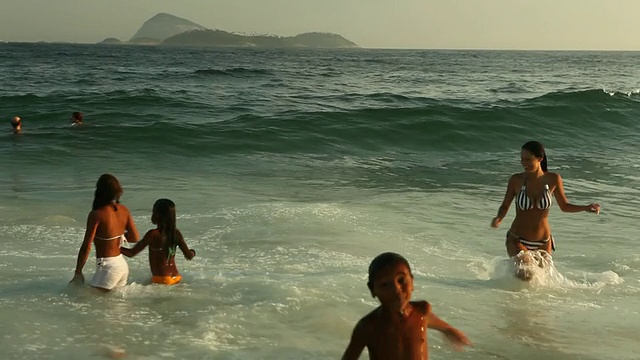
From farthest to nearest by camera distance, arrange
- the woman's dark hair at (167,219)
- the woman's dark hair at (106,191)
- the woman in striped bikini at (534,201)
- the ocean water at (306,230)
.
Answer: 1. the woman in striped bikini at (534,201)
2. the woman's dark hair at (167,219)
3. the woman's dark hair at (106,191)
4. the ocean water at (306,230)

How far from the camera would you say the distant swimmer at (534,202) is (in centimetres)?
662

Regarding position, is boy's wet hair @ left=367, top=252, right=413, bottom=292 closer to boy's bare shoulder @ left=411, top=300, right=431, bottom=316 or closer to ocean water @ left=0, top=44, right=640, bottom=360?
boy's bare shoulder @ left=411, top=300, right=431, bottom=316

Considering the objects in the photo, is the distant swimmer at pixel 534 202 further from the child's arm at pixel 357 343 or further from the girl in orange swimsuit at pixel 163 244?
the child's arm at pixel 357 343

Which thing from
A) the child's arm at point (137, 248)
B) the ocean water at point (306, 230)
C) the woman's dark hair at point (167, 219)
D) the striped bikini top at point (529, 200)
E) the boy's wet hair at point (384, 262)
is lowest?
the ocean water at point (306, 230)

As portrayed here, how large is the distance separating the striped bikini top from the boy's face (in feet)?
11.8

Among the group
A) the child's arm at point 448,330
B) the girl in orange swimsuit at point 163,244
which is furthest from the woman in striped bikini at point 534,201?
the child's arm at point 448,330

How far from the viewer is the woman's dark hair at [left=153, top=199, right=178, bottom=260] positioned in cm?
610

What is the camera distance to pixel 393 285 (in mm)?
3260

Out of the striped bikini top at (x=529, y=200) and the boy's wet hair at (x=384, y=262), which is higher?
the boy's wet hair at (x=384, y=262)

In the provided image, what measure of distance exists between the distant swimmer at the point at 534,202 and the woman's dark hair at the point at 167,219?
2720 mm

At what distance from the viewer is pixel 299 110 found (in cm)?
2461

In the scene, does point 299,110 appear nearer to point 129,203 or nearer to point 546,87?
point 129,203

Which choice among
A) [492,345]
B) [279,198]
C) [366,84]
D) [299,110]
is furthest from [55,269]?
[366,84]

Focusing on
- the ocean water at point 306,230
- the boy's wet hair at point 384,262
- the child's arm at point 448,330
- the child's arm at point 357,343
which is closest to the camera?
the boy's wet hair at point 384,262
